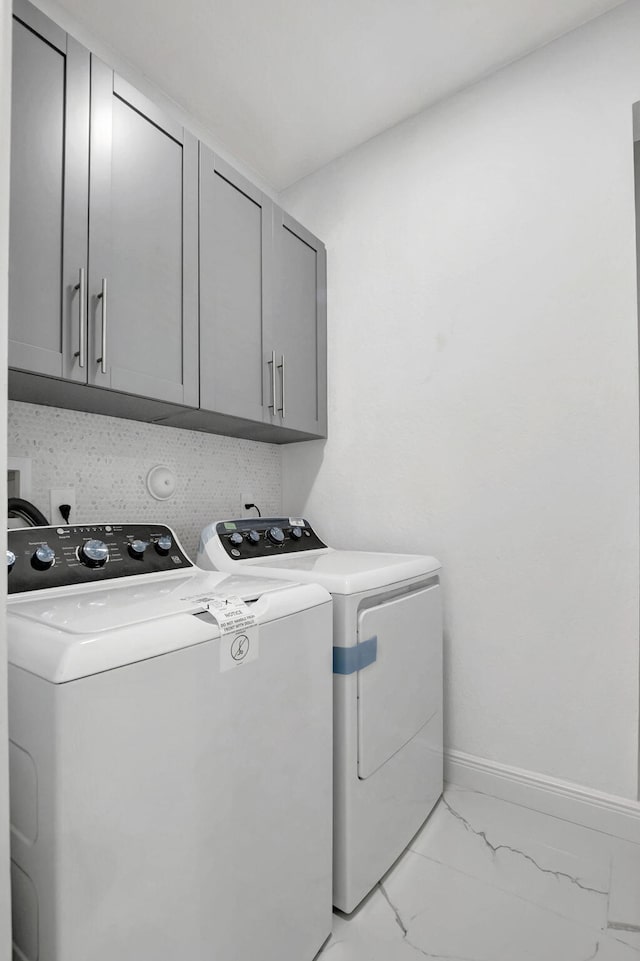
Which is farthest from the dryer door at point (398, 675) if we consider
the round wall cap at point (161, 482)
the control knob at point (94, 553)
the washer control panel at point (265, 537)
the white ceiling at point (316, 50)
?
the white ceiling at point (316, 50)

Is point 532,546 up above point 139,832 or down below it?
above

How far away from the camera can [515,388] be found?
1768 mm

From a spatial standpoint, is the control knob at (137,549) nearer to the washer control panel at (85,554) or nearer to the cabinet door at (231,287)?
the washer control panel at (85,554)

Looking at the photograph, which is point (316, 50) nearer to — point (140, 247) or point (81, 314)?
point (140, 247)

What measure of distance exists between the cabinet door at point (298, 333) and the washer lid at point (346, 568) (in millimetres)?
547

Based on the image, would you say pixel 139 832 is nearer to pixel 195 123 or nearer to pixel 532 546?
pixel 532 546

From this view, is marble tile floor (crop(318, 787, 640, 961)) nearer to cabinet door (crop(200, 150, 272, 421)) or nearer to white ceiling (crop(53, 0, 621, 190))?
cabinet door (crop(200, 150, 272, 421))

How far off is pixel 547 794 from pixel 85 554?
1649 mm

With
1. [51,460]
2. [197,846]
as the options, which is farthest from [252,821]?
[51,460]

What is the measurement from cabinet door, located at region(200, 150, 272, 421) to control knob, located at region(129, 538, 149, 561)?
0.47 metres

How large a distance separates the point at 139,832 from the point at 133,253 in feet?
4.34

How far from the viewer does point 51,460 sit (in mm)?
1495

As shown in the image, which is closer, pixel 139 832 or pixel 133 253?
pixel 139 832

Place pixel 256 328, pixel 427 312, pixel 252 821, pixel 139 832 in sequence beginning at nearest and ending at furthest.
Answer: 1. pixel 139 832
2. pixel 252 821
3. pixel 256 328
4. pixel 427 312
